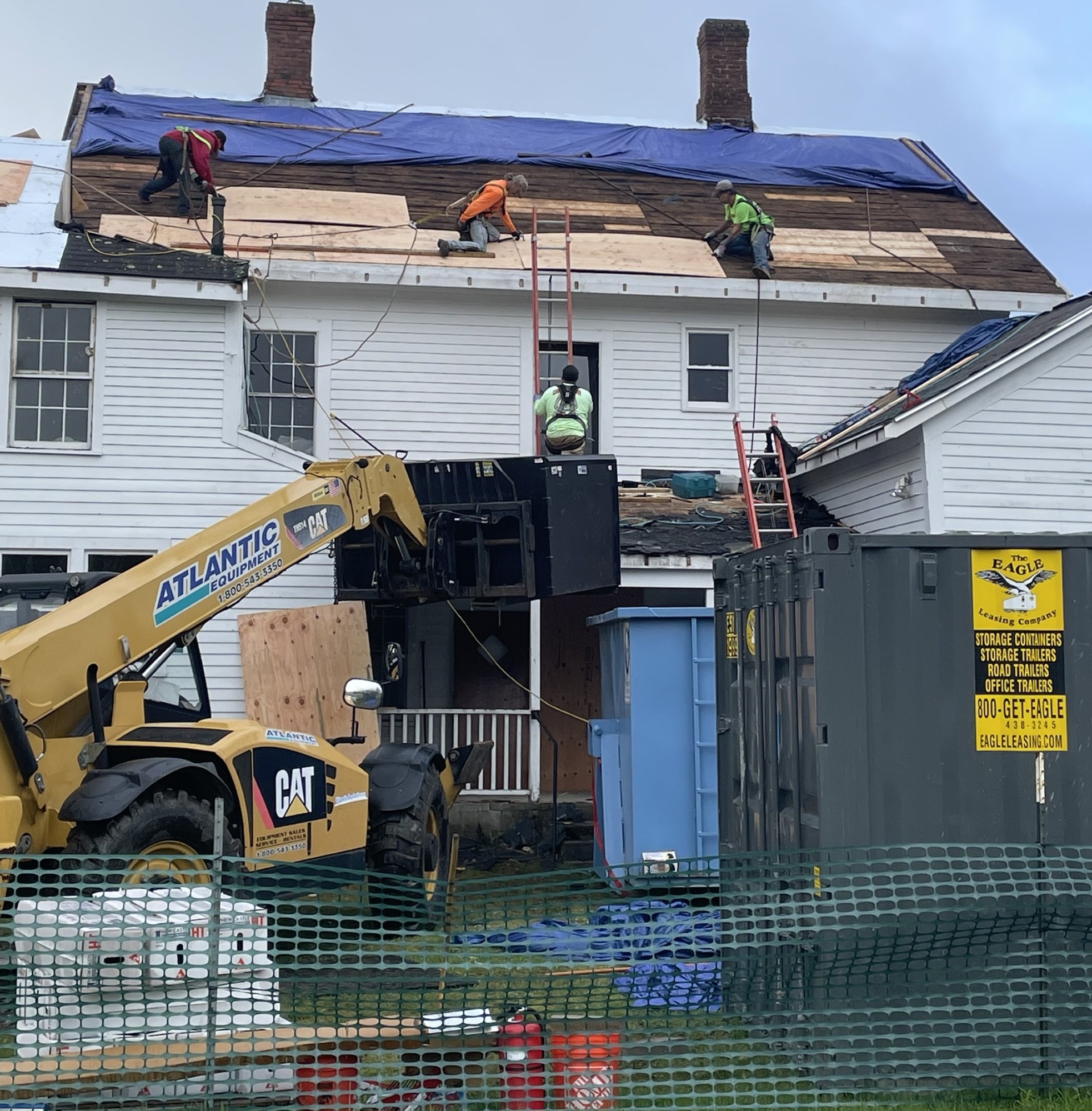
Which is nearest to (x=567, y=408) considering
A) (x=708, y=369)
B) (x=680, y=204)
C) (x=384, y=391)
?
(x=384, y=391)

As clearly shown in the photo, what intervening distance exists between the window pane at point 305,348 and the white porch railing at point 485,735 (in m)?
4.19

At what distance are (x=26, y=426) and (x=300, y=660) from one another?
3828mm

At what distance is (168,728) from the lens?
27.0ft

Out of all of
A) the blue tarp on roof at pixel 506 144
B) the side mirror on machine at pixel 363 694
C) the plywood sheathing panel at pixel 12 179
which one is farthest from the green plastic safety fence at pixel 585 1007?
the blue tarp on roof at pixel 506 144

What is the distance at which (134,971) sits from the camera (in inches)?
227

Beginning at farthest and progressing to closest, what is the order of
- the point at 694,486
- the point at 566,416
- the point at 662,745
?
the point at 694,486
the point at 566,416
the point at 662,745

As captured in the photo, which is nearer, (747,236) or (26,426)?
(26,426)

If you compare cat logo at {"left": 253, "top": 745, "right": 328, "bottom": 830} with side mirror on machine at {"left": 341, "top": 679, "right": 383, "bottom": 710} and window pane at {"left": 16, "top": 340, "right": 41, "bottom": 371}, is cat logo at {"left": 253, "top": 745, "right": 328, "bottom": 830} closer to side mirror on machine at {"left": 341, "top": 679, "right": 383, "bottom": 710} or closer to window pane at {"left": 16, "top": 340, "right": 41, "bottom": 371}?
side mirror on machine at {"left": 341, "top": 679, "right": 383, "bottom": 710}

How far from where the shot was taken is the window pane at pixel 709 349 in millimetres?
16750

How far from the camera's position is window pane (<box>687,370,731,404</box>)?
16.7 m

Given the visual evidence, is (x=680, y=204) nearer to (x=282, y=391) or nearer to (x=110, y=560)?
(x=282, y=391)

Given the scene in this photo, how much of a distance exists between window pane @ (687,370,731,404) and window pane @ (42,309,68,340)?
7.01 meters

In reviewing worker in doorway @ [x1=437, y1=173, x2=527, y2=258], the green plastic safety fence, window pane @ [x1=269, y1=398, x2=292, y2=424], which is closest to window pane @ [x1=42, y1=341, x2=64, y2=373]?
window pane @ [x1=269, y1=398, x2=292, y2=424]

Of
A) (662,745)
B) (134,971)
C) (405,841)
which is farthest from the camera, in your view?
(662,745)
